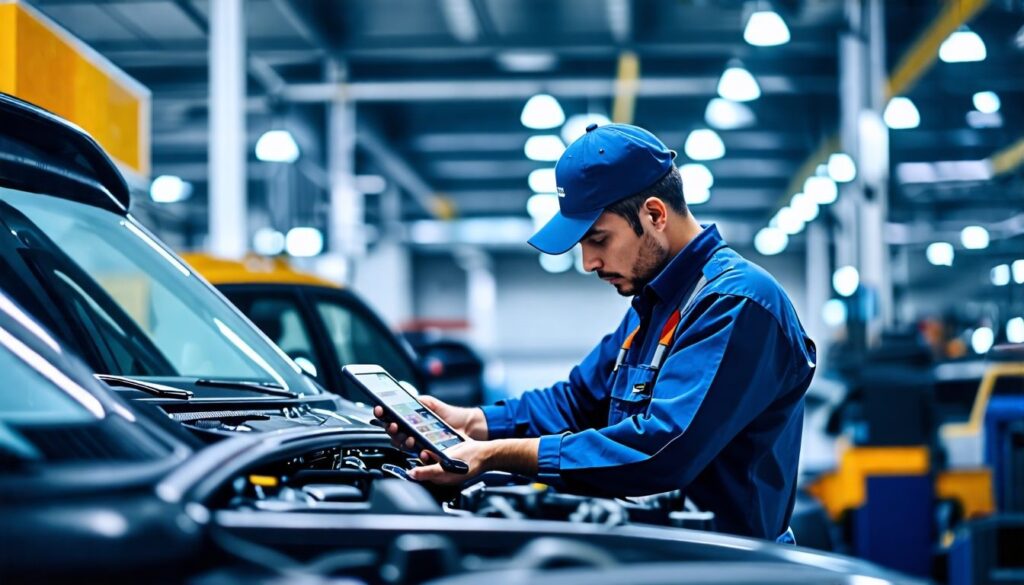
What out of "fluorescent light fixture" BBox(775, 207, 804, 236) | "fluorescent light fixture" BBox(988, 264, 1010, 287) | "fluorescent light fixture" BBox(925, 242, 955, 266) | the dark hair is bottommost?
the dark hair

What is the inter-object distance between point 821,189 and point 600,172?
1698cm

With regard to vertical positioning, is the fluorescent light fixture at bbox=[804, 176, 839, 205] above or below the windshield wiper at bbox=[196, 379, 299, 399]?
above

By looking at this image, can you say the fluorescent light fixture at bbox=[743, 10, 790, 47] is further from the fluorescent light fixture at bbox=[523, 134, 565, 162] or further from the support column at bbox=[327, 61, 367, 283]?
the fluorescent light fixture at bbox=[523, 134, 565, 162]

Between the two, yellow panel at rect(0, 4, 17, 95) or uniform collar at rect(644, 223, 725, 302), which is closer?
uniform collar at rect(644, 223, 725, 302)

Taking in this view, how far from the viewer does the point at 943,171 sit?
17.9m

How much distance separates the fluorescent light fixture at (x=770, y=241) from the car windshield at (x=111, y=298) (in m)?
22.4

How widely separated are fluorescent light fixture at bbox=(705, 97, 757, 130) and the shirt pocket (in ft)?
38.2

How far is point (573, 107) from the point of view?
→ 15070 mm

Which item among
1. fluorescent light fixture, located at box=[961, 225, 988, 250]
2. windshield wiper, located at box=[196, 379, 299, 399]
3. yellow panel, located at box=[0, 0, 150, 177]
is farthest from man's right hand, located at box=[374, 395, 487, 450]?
fluorescent light fixture, located at box=[961, 225, 988, 250]

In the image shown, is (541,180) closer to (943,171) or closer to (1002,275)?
(943,171)

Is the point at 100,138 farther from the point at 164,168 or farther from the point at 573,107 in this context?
the point at 164,168

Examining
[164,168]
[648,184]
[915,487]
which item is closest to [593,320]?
[164,168]

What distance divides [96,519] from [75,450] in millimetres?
266

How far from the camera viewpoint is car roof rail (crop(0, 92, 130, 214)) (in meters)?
2.19
